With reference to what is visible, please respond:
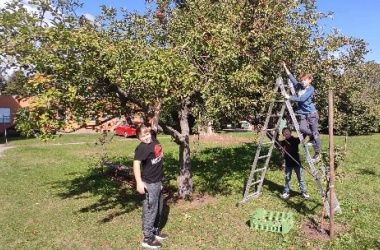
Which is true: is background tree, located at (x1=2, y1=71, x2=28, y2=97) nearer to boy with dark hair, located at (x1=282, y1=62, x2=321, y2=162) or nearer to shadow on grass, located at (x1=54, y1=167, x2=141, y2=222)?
shadow on grass, located at (x1=54, y1=167, x2=141, y2=222)

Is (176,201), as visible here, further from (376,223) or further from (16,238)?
(376,223)

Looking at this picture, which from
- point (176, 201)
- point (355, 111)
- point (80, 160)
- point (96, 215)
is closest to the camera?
point (96, 215)

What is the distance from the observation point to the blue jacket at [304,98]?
8.15m

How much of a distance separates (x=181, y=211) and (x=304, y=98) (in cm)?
394

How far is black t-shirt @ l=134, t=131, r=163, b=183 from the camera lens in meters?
6.53

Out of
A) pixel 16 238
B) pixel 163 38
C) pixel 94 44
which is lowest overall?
pixel 16 238

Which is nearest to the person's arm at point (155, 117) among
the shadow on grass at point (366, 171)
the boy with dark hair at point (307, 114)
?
the boy with dark hair at point (307, 114)

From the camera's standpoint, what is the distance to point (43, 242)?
7.44 metres

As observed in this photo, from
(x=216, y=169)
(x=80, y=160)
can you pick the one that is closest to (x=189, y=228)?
(x=216, y=169)

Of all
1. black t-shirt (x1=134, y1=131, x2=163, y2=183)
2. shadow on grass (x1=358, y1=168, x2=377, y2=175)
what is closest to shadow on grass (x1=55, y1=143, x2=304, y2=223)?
black t-shirt (x1=134, y1=131, x2=163, y2=183)

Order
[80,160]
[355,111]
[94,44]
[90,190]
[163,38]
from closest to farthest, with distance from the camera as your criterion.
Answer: [94,44] < [163,38] < [90,190] < [80,160] < [355,111]

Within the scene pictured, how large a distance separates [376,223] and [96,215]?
6.37 m

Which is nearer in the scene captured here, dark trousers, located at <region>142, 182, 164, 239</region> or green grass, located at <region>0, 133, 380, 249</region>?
dark trousers, located at <region>142, 182, 164, 239</region>

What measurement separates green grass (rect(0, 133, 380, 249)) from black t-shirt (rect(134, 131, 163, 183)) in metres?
1.40
